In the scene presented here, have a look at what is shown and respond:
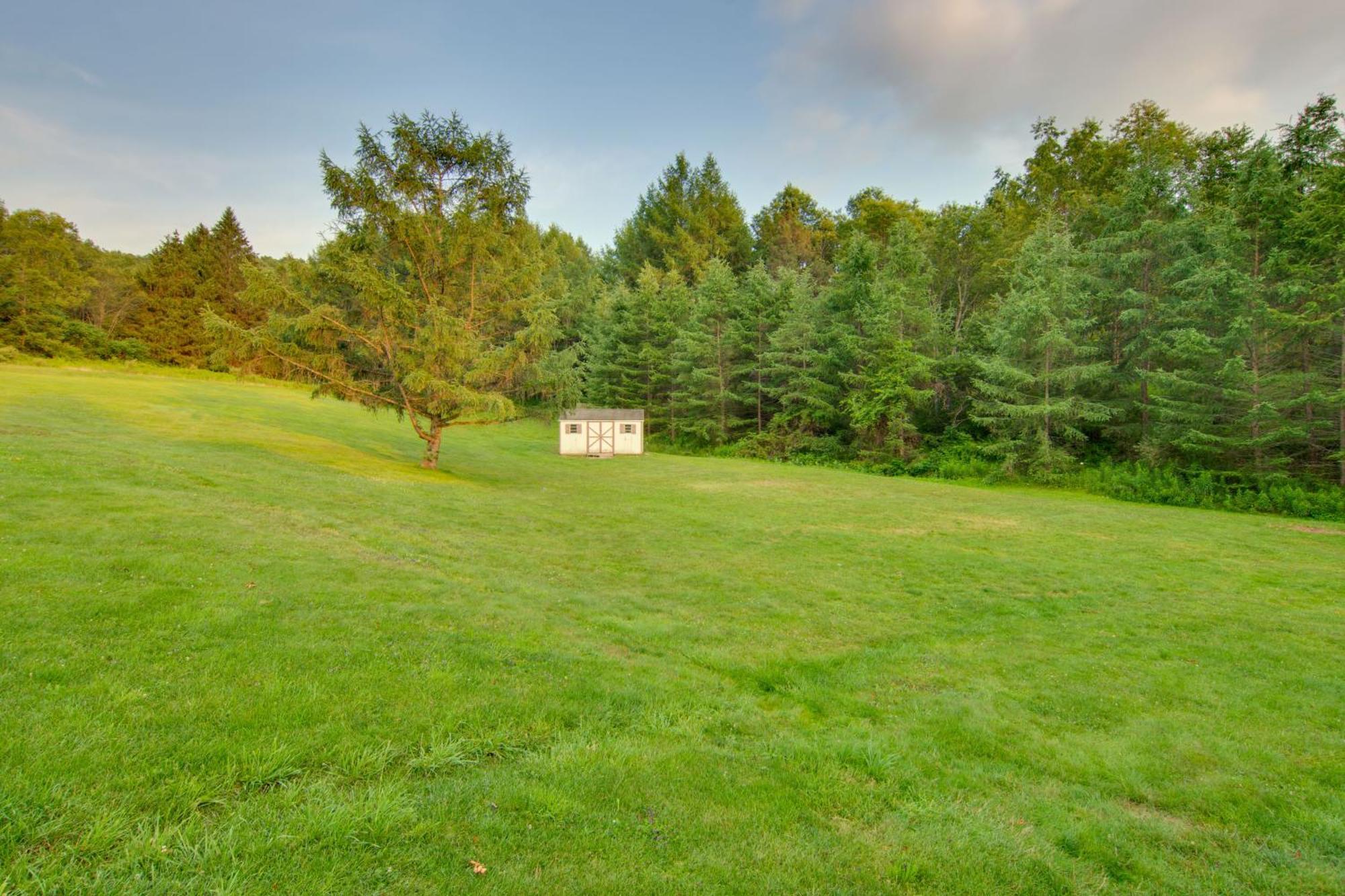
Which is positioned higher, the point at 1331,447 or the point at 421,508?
the point at 1331,447

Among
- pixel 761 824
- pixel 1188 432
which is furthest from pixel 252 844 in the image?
A: pixel 1188 432

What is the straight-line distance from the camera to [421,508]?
1282 cm

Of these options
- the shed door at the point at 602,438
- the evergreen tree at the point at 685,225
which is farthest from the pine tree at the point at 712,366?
the evergreen tree at the point at 685,225

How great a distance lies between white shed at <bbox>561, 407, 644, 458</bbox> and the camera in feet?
110

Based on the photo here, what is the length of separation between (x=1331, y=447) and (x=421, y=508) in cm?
2970

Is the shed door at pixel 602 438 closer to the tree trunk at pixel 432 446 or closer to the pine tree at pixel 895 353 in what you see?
the tree trunk at pixel 432 446

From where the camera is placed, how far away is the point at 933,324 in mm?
31625

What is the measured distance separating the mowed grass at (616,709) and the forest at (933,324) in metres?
9.05

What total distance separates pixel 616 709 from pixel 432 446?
17.5 meters

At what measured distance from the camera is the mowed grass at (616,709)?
2840mm

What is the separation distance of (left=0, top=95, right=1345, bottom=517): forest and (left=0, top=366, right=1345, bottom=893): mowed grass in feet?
29.7

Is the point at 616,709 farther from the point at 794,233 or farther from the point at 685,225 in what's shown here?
the point at 685,225

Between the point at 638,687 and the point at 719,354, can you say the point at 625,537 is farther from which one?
the point at 719,354

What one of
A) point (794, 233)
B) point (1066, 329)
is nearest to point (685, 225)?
point (794, 233)
